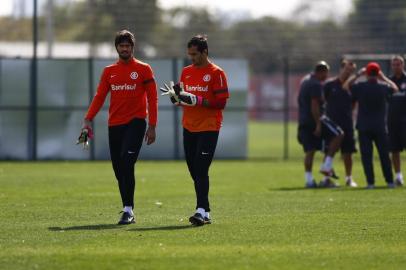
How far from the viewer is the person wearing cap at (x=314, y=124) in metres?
19.6

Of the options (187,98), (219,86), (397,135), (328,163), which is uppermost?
(219,86)

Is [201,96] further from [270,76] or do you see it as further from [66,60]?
[270,76]

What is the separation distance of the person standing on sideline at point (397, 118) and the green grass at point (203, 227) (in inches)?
27.9

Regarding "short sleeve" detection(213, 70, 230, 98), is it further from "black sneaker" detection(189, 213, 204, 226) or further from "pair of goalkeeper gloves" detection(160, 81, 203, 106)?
"black sneaker" detection(189, 213, 204, 226)

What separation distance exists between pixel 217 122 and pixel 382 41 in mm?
22302

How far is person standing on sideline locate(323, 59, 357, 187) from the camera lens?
2022 centimetres

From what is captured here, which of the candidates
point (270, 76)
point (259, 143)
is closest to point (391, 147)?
point (259, 143)

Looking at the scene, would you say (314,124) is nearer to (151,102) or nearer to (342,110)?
(342,110)

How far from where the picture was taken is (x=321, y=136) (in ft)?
66.0

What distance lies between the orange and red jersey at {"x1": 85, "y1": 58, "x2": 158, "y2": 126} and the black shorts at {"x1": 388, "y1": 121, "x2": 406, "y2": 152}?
8.50m

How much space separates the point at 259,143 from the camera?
44438mm

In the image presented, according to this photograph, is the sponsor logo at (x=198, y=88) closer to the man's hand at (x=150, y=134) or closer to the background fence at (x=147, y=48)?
the man's hand at (x=150, y=134)

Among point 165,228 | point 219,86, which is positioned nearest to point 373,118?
point 219,86

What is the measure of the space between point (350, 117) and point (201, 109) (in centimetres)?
804
